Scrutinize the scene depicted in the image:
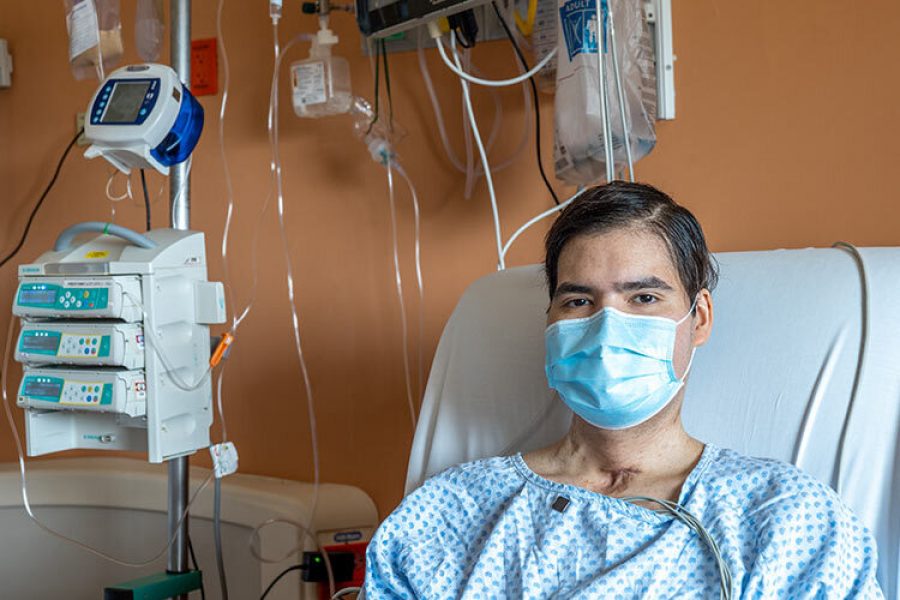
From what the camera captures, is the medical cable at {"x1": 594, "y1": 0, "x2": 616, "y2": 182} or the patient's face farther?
the medical cable at {"x1": 594, "y1": 0, "x2": 616, "y2": 182}

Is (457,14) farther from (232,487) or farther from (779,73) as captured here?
(232,487)

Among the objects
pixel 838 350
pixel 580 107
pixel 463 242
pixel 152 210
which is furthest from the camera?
pixel 152 210

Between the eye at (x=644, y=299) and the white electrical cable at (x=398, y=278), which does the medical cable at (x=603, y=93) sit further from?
the white electrical cable at (x=398, y=278)

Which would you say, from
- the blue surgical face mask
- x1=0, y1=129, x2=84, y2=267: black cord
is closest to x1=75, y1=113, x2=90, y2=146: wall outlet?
x1=0, y1=129, x2=84, y2=267: black cord

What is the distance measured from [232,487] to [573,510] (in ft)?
4.30

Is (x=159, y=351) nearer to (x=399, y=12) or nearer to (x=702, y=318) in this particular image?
(x=399, y=12)

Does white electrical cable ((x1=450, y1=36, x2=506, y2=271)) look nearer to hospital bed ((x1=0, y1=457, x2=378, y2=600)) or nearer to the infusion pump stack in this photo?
the infusion pump stack

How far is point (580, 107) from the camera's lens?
1.79 m

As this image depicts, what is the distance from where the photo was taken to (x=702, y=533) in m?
1.22

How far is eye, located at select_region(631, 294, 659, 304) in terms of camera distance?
1.36 meters

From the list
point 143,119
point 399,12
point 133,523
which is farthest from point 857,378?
point 133,523

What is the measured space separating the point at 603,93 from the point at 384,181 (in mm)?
751

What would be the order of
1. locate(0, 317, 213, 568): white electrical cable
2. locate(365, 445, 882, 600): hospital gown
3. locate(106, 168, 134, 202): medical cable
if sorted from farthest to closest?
1. locate(106, 168, 134, 202): medical cable
2. locate(0, 317, 213, 568): white electrical cable
3. locate(365, 445, 882, 600): hospital gown

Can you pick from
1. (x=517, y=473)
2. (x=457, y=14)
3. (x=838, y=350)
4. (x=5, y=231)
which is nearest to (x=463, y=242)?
(x=457, y=14)
